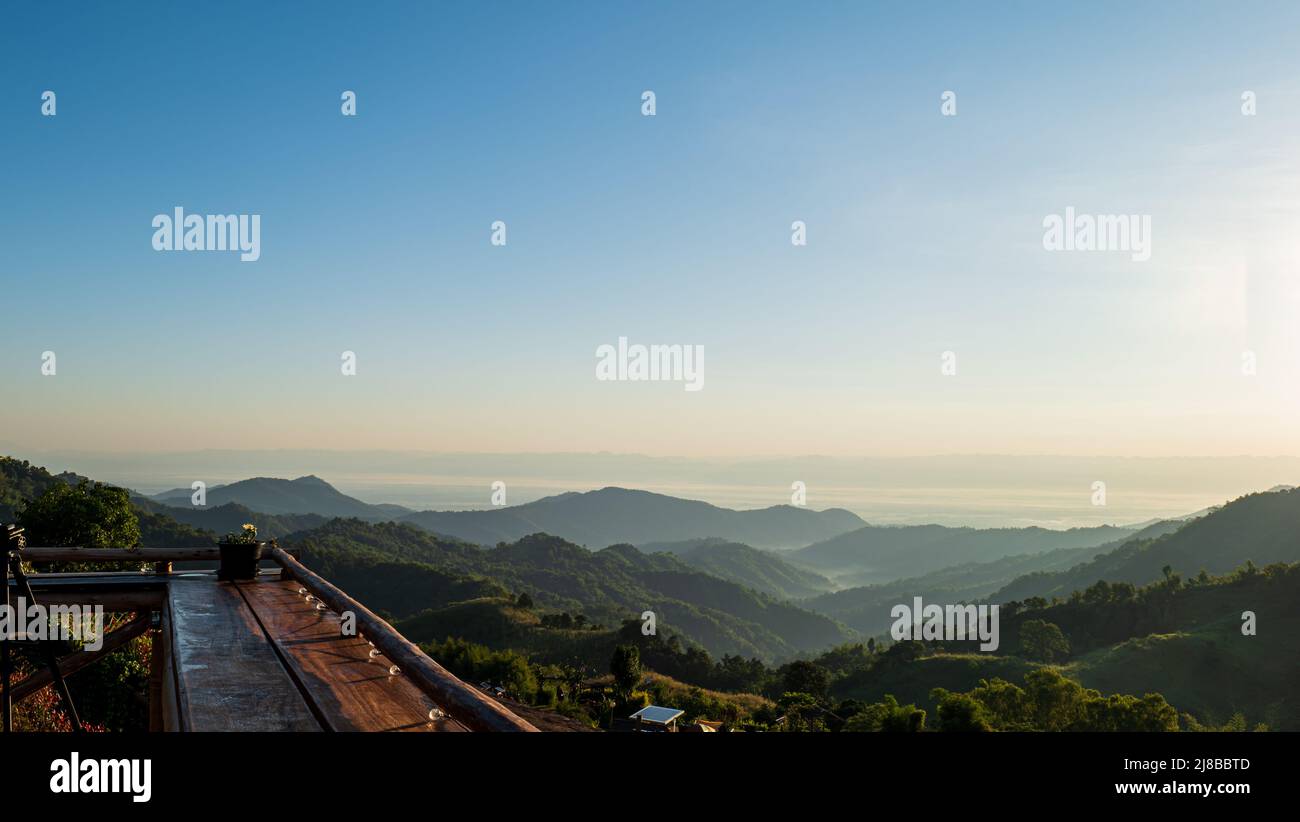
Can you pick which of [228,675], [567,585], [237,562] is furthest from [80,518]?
[567,585]

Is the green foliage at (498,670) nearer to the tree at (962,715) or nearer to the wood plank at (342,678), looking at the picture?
the tree at (962,715)

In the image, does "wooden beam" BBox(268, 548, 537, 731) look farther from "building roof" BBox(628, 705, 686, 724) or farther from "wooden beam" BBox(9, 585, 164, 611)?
"building roof" BBox(628, 705, 686, 724)

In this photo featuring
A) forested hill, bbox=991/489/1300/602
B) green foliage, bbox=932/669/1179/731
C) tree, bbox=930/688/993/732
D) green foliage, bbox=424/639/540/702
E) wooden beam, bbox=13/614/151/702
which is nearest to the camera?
wooden beam, bbox=13/614/151/702

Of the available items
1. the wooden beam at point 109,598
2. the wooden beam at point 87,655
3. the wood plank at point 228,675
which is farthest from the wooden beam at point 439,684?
the wooden beam at point 87,655

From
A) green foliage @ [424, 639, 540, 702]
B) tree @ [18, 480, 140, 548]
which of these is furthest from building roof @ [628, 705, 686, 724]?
tree @ [18, 480, 140, 548]

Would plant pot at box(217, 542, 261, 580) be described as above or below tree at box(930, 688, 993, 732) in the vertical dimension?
above

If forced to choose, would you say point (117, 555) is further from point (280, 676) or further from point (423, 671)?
point (423, 671)
